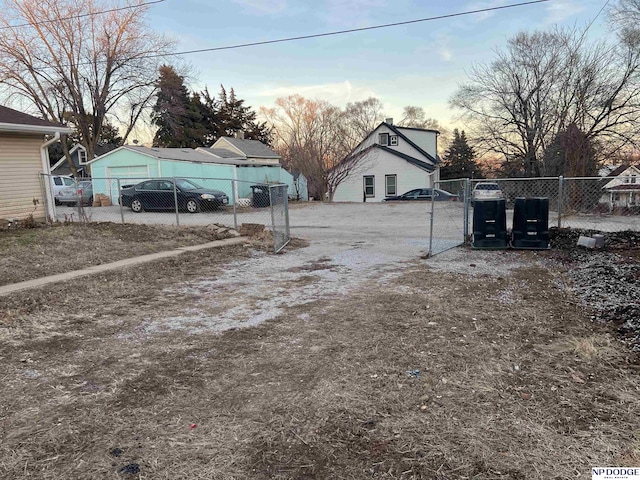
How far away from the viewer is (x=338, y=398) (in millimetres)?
2936

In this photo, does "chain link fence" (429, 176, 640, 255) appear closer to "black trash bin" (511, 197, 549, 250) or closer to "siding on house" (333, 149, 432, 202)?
"black trash bin" (511, 197, 549, 250)

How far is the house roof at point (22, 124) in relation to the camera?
34.4ft

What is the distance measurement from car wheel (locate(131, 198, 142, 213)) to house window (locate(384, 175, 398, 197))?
62.9ft

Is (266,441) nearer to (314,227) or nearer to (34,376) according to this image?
(34,376)

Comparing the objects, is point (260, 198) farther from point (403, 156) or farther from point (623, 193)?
point (623, 193)

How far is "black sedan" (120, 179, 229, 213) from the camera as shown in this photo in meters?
15.9

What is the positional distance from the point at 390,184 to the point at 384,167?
1368 millimetres

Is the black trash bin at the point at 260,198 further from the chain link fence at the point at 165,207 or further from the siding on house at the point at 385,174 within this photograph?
the siding on house at the point at 385,174

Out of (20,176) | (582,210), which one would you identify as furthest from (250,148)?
(582,210)

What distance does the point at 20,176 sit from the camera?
36.8 feet

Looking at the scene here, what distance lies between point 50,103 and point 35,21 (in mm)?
5432

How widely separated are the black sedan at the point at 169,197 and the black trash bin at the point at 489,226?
34.8 ft

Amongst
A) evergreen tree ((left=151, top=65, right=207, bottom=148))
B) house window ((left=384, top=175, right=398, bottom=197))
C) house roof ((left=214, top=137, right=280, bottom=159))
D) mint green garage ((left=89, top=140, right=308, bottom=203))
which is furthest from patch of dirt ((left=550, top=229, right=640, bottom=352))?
evergreen tree ((left=151, top=65, right=207, bottom=148))

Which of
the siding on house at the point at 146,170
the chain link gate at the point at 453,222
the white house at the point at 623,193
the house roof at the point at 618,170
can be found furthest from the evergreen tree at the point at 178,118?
the white house at the point at 623,193
